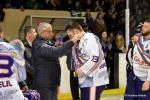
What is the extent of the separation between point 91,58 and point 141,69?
0.82 meters

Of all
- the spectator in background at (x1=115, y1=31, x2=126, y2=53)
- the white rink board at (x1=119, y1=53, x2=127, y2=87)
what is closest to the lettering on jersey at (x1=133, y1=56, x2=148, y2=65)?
the white rink board at (x1=119, y1=53, x2=127, y2=87)

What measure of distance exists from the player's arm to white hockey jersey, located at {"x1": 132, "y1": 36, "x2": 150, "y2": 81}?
667 mm

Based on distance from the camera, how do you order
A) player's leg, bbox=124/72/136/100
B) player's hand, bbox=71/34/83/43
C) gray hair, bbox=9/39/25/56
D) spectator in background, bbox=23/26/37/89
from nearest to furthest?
gray hair, bbox=9/39/25/56 → player's hand, bbox=71/34/83/43 → player's leg, bbox=124/72/136/100 → spectator in background, bbox=23/26/37/89

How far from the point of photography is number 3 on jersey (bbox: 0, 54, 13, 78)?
14.2ft

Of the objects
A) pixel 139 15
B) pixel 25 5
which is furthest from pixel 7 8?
pixel 139 15

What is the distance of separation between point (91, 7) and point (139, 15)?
3213 mm

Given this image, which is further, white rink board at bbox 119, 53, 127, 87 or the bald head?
white rink board at bbox 119, 53, 127, 87

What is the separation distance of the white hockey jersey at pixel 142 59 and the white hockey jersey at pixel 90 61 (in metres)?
0.55

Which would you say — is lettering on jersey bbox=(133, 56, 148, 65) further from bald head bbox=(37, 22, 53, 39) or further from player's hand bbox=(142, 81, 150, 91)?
bald head bbox=(37, 22, 53, 39)

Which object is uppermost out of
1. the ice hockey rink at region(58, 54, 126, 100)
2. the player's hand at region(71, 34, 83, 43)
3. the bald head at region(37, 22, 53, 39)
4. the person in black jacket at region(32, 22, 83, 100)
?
the bald head at region(37, 22, 53, 39)

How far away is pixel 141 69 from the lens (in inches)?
251

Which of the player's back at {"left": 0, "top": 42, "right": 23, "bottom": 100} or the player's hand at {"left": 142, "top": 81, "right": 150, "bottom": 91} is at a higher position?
the player's back at {"left": 0, "top": 42, "right": 23, "bottom": 100}

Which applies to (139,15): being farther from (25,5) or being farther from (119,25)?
(25,5)

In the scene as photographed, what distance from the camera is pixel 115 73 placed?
40.4ft
